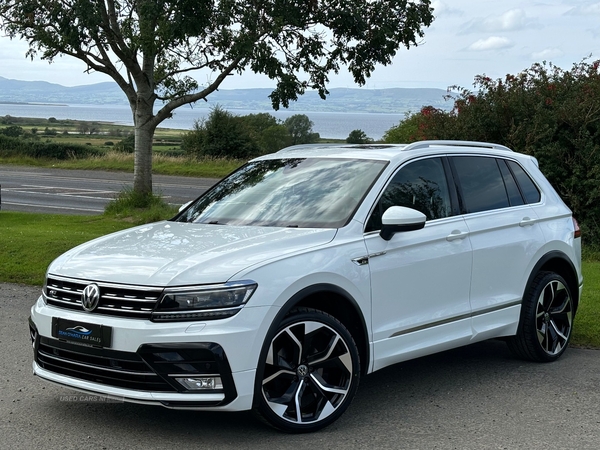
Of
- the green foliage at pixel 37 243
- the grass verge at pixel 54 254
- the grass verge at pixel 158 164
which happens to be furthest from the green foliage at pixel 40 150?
the grass verge at pixel 54 254

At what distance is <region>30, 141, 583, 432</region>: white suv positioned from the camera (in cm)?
474

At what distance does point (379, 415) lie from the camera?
5488 millimetres

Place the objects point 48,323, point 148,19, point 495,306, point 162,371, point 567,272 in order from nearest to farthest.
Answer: point 162,371 → point 48,323 → point 495,306 → point 567,272 → point 148,19

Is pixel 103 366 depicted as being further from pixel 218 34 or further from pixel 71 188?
pixel 71 188

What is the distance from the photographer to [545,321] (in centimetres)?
698

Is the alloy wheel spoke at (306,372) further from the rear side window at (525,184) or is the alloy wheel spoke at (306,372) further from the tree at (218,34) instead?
the tree at (218,34)

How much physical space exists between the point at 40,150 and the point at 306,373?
43.4m

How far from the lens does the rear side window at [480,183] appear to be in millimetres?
6551

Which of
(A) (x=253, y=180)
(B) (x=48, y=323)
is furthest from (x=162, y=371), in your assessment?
(A) (x=253, y=180)

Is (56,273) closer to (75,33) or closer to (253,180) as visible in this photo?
(253,180)

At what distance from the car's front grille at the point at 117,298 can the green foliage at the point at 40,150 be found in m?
41.1

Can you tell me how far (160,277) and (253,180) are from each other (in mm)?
1899

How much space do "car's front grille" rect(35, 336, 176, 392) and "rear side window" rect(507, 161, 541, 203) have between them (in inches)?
145

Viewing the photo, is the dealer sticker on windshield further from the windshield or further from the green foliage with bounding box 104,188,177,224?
the green foliage with bounding box 104,188,177,224
